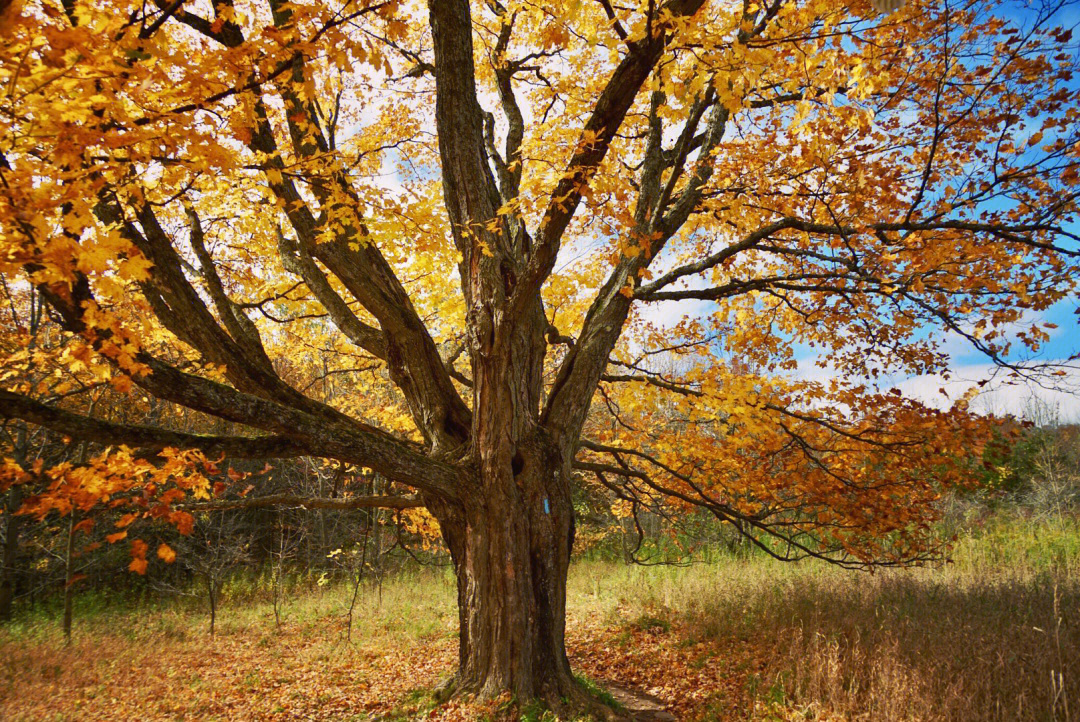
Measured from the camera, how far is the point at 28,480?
10.7ft

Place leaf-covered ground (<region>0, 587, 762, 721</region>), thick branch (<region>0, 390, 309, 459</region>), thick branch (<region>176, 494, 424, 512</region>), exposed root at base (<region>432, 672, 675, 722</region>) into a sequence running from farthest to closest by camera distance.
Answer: leaf-covered ground (<region>0, 587, 762, 721</region>), exposed root at base (<region>432, 672, 675, 722</region>), thick branch (<region>176, 494, 424, 512</region>), thick branch (<region>0, 390, 309, 459</region>)

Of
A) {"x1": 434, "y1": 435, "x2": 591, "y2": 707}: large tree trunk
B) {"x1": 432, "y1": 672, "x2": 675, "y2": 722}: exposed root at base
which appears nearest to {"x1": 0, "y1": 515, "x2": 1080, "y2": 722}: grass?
{"x1": 432, "y1": 672, "x2": 675, "y2": 722}: exposed root at base

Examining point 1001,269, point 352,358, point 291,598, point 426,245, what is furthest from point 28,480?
point 291,598

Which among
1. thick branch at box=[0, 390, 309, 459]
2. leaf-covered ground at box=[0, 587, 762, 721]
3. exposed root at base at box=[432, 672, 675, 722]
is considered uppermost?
thick branch at box=[0, 390, 309, 459]

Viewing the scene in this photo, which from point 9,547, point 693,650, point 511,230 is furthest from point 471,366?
point 9,547

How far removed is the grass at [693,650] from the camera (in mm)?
4551

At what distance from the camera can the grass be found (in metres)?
4.55

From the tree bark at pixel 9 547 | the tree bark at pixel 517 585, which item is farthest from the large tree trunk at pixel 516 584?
the tree bark at pixel 9 547

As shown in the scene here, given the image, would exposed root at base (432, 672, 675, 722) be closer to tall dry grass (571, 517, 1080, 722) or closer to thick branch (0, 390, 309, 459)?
tall dry grass (571, 517, 1080, 722)

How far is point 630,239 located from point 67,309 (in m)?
4.22

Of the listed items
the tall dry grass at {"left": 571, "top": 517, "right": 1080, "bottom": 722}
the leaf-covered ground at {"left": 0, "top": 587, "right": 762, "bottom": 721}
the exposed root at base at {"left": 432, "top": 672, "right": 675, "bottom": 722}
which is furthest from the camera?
the leaf-covered ground at {"left": 0, "top": 587, "right": 762, "bottom": 721}

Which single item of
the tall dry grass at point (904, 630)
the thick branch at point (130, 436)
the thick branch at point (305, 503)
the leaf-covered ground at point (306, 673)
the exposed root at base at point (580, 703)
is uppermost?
the thick branch at point (130, 436)

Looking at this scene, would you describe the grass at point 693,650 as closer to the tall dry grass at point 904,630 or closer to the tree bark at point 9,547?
the tall dry grass at point 904,630

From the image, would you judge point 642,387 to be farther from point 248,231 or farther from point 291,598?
point 291,598
